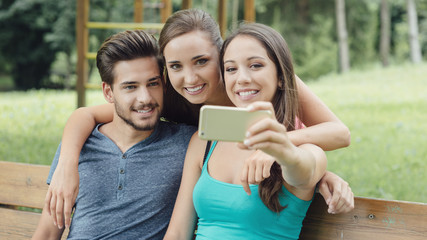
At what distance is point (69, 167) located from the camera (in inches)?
88.9

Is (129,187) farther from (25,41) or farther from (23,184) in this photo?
(25,41)

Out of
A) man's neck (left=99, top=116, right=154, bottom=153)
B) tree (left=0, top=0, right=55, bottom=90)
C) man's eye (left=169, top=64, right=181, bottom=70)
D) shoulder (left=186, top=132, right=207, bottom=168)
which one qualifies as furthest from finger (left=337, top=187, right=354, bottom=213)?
tree (left=0, top=0, right=55, bottom=90)

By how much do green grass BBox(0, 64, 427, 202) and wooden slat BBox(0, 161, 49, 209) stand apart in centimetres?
212

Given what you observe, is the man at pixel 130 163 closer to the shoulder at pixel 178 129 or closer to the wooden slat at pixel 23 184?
→ the shoulder at pixel 178 129

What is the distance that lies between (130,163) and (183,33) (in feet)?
2.15

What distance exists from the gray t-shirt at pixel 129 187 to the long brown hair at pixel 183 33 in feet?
0.46

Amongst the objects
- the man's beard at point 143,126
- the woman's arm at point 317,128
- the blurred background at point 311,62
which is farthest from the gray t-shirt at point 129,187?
the blurred background at point 311,62

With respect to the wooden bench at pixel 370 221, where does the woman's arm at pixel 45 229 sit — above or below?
below

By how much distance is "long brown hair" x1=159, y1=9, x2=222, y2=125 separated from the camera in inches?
91.1

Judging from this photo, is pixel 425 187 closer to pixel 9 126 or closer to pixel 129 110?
pixel 129 110

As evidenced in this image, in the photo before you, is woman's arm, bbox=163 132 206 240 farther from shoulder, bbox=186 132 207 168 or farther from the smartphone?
the smartphone

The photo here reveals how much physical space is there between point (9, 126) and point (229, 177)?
230 inches

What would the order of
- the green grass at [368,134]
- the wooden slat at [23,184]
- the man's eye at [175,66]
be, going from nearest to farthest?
the man's eye at [175,66]
the wooden slat at [23,184]
the green grass at [368,134]

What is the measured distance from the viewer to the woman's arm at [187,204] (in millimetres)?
2188
